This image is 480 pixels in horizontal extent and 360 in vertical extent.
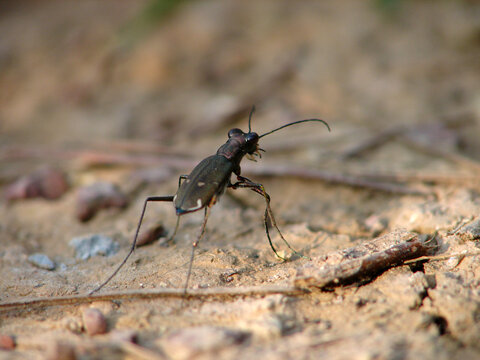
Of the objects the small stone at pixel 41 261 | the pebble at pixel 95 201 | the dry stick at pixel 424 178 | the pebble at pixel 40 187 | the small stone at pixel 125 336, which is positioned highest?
the pebble at pixel 40 187

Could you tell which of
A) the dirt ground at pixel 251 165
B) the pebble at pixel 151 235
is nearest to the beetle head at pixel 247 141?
the dirt ground at pixel 251 165

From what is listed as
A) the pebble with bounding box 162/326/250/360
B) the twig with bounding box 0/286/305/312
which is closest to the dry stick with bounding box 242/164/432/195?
the twig with bounding box 0/286/305/312

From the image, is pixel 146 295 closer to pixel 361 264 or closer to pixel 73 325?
pixel 73 325

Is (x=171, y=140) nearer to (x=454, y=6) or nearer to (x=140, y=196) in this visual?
(x=140, y=196)

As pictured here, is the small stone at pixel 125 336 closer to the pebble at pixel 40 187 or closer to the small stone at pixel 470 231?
→ the small stone at pixel 470 231

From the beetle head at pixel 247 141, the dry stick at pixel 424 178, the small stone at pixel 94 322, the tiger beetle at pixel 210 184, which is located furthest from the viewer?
the dry stick at pixel 424 178

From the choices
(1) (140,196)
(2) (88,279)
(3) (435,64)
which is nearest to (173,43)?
(1) (140,196)
